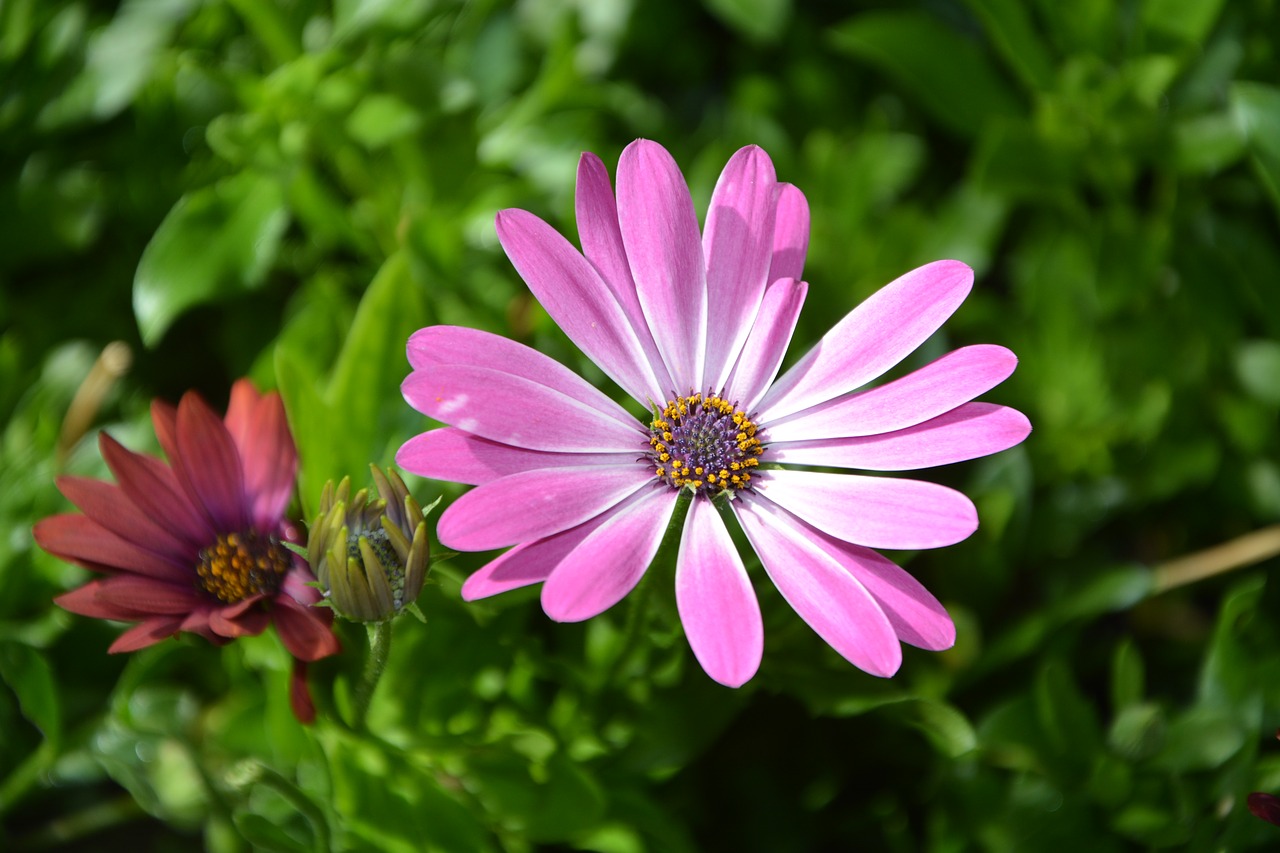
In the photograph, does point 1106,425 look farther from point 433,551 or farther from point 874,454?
point 433,551

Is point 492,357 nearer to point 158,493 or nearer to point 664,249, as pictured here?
point 664,249

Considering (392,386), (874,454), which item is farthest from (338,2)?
(874,454)

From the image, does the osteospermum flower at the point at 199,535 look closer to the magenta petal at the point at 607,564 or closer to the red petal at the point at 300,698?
the red petal at the point at 300,698

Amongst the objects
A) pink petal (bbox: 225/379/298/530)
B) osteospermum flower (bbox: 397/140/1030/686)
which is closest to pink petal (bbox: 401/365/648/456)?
osteospermum flower (bbox: 397/140/1030/686)

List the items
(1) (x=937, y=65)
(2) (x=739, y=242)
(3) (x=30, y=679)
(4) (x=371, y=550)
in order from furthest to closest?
(1) (x=937, y=65)
(3) (x=30, y=679)
(2) (x=739, y=242)
(4) (x=371, y=550)

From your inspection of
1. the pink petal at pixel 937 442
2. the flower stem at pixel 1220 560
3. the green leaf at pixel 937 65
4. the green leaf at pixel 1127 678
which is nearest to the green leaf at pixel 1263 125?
the green leaf at pixel 937 65

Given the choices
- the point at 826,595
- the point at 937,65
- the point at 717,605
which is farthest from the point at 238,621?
the point at 937,65
